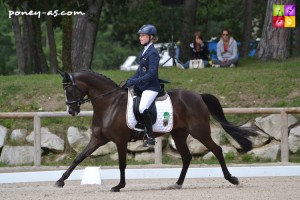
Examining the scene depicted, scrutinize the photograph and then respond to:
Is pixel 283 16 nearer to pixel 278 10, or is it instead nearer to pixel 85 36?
pixel 278 10

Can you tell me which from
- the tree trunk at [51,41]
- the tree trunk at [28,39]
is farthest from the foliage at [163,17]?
the tree trunk at [51,41]

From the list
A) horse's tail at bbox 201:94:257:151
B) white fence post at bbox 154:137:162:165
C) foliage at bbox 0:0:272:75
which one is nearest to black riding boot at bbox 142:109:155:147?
horse's tail at bbox 201:94:257:151

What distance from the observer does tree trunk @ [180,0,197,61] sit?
22984 millimetres

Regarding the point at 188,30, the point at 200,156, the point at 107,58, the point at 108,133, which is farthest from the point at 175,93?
the point at 107,58

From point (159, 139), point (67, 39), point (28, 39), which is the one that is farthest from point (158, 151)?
point (28, 39)

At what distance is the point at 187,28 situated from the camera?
23.8m

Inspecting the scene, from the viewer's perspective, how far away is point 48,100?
17.4 meters

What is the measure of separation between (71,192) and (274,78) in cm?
749

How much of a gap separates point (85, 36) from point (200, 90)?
17.6 feet

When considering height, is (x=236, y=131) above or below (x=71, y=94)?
below

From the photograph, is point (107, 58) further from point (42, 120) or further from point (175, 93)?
point (175, 93)

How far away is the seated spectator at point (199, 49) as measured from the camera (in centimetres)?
1919

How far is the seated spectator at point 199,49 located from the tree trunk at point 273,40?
1640mm

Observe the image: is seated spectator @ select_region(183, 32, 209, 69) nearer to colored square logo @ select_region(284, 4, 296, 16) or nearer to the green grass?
the green grass
